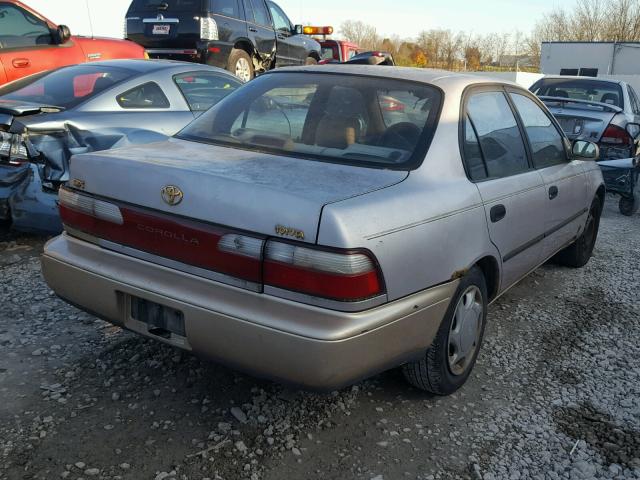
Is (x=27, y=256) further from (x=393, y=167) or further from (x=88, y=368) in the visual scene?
(x=393, y=167)

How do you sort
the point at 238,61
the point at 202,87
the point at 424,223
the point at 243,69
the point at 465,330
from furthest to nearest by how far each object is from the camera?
the point at 243,69 → the point at 238,61 → the point at 202,87 → the point at 465,330 → the point at 424,223

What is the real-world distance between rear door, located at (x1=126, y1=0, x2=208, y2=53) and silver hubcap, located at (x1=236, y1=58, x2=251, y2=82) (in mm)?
1080

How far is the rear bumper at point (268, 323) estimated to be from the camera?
7.18 ft

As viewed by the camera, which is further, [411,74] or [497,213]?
[411,74]

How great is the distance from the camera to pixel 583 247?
16.7 ft

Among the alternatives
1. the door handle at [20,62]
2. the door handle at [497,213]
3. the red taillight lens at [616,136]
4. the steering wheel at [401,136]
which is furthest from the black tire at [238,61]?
the door handle at [497,213]

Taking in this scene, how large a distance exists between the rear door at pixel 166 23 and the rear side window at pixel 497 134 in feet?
25.2

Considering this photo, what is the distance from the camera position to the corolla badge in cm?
240

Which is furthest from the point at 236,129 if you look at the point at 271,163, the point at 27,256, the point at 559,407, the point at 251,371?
the point at 27,256

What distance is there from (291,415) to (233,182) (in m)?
1.12

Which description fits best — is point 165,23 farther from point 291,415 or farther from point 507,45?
point 507,45

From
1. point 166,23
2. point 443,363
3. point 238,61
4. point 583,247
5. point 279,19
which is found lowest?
point 583,247

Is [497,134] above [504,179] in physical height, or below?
above

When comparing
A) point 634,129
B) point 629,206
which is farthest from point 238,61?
point 629,206
